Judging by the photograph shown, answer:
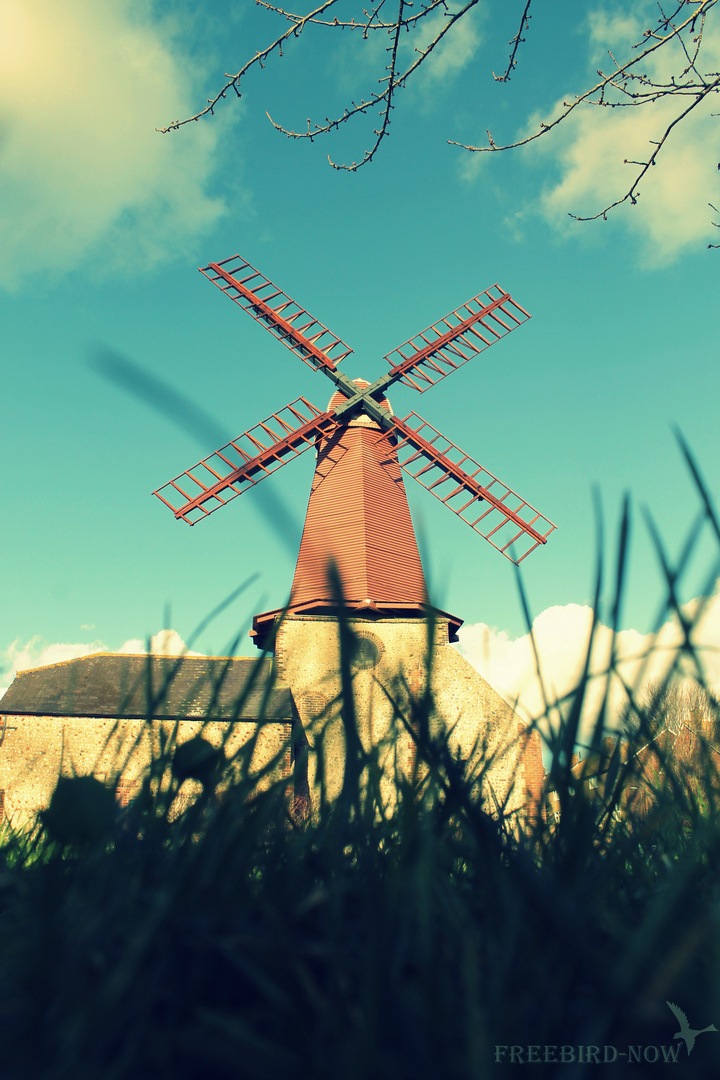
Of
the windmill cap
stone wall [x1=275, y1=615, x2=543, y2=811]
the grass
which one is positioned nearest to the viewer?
the grass

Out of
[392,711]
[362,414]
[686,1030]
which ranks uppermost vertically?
[362,414]

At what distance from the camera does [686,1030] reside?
1.69ft

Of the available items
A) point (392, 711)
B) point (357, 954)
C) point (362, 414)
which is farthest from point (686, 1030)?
point (362, 414)

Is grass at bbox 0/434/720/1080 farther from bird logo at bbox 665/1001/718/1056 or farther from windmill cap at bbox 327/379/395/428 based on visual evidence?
windmill cap at bbox 327/379/395/428

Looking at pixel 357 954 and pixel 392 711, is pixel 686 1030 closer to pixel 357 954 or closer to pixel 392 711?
pixel 357 954

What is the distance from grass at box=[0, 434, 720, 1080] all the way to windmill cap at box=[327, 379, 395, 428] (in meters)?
22.9

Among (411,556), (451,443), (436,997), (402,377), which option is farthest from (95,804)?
(402,377)

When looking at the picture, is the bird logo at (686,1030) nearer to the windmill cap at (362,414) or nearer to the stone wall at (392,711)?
the stone wall at (392,711)

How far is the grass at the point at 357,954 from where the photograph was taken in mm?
462

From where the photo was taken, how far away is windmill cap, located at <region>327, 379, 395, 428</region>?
23391mm

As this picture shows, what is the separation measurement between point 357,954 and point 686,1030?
29 centimetres

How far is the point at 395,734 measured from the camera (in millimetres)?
1151

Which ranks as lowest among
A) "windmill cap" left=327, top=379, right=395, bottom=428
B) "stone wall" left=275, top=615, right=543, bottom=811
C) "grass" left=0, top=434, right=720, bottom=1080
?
"grass" left=0, top=434, right=720, bottom=1080

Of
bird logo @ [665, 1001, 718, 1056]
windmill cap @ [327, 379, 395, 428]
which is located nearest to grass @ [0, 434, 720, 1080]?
bird logo @ [665, 1001, 718, 1056]
